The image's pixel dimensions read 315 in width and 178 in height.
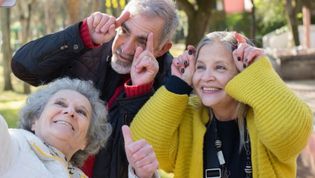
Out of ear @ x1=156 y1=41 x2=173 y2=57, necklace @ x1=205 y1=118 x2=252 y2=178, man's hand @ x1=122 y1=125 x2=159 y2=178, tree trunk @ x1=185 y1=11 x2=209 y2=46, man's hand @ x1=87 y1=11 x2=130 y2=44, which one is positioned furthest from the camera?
tree trunk @ x1=185 y1=11 x2=209 y2=46

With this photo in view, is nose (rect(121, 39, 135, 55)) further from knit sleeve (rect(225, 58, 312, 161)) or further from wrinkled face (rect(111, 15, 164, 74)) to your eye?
knit sleeve (rect(225, 58, 312, 161))

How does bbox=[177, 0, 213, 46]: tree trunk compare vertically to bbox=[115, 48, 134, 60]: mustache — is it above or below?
below

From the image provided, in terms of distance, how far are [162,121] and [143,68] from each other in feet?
0.97

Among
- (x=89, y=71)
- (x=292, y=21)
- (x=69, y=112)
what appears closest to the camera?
(x=69, y=112)

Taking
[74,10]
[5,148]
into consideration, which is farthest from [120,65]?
[74,10]

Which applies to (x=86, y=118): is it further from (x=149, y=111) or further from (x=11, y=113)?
(x=11, y=113)

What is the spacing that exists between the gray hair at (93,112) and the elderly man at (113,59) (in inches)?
7.4

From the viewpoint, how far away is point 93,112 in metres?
2.92

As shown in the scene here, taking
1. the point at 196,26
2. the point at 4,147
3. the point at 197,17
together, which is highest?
the point at 4,147

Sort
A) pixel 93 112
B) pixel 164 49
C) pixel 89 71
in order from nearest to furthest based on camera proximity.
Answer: pixel 93 112, pixel 89 71, pixel 164 49

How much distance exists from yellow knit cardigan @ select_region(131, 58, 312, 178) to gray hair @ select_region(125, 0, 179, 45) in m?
0.45

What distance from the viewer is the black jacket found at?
3.15 metres

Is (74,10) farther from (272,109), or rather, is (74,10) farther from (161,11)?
(272,109)

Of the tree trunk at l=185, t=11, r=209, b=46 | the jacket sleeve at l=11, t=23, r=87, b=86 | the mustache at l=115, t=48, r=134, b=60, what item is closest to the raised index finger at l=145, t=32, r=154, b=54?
the mustache at l=115, t=48, r=134, b=60
